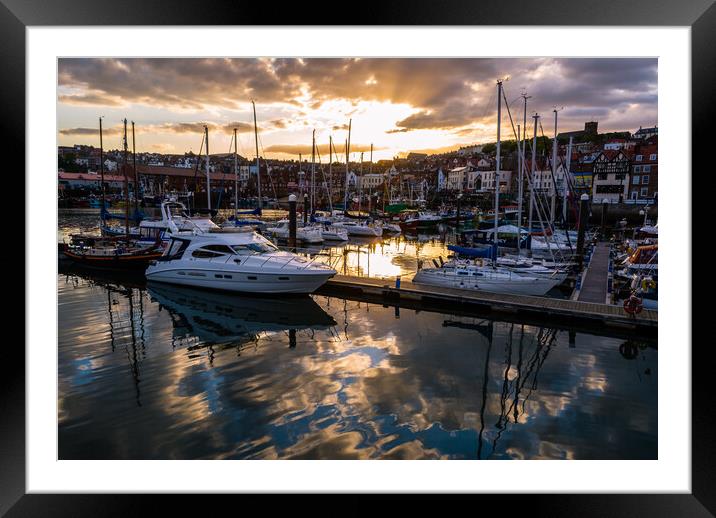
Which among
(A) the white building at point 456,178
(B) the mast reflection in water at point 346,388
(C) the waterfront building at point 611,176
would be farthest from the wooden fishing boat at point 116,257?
(A) the white building at point 456,178

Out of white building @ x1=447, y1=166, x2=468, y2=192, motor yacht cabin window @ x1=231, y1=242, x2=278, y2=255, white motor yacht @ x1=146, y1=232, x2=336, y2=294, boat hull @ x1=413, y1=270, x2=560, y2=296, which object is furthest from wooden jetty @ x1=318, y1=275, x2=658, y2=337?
white building @ x1=447, y1=166, x2=468, y2=192

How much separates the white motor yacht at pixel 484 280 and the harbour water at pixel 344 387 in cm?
158

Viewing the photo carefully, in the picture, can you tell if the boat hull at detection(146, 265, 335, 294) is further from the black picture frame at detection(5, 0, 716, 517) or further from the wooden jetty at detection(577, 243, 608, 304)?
the black picture frame at detection(5, 0, 716, 517)

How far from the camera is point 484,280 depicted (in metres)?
11.8

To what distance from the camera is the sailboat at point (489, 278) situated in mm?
11398

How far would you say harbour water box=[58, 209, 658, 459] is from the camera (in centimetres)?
498

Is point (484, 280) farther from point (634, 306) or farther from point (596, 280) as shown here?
point (596, 280)

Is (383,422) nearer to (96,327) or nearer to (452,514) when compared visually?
(452,514)

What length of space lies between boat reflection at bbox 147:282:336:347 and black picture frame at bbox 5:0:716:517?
5.90 meters

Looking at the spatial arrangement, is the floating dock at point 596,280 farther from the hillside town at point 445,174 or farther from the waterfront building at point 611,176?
the waterfront building at point 611,176

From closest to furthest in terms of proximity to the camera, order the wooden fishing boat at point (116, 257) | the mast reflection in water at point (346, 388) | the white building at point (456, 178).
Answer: the mast reflection in water at point (346, 388), the wooden fishing boat at point (116, 257), the white building at point (456, 178)


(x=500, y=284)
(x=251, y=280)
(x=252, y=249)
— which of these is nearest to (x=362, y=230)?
(x=252, y=249)
